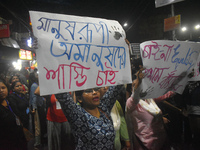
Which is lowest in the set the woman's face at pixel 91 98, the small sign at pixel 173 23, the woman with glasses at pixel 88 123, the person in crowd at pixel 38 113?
the person in crowd at pixel 38 113

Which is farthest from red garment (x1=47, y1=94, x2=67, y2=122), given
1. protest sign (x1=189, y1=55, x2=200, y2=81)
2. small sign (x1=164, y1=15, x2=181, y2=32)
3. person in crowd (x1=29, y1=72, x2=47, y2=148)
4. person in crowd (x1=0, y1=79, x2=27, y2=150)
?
small sign (x1=164, y1=15, x2=181, y2=32)

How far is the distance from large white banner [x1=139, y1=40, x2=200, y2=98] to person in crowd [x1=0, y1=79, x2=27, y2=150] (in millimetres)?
2074

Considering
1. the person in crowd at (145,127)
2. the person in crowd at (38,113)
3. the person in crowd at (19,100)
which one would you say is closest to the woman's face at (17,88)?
the person in crowd at (19,100)

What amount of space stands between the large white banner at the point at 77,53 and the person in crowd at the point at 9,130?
1.65 m

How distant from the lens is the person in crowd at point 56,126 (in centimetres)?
293

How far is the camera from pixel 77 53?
1254mm

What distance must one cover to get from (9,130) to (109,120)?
5.52 ft

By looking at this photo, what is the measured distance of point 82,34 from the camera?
1.29 meters

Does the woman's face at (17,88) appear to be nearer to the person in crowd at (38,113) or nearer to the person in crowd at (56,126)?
the person in crowd at (38,113)

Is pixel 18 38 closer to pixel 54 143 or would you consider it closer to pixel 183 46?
pixel 54 143

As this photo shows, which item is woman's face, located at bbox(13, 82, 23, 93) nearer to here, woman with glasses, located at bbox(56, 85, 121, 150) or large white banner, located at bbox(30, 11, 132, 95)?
woman with glasses, located at bbox(56, 85, 121, 150)

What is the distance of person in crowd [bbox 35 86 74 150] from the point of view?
2932 millimetres

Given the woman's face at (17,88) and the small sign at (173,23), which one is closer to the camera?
the small sign at (173,23)

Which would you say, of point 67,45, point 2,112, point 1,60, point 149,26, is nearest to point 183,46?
point 67,45
